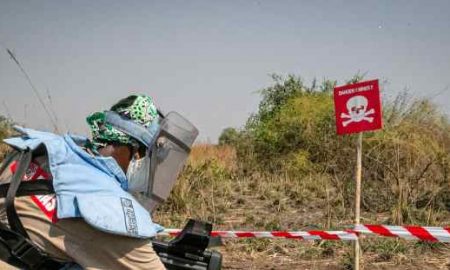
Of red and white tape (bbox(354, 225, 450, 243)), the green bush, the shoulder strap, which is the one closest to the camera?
the shoulder strap

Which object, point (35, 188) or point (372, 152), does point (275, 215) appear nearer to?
point (372, 152)

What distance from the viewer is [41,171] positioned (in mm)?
2016

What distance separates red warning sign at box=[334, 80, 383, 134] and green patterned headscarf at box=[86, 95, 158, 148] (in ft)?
9.05

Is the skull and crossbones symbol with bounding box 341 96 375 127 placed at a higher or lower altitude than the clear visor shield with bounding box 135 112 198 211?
higher

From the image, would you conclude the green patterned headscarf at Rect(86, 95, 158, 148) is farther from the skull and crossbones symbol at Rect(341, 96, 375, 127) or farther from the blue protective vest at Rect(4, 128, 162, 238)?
the skull and crossbones symbol at Rect(341, 96, 375, 127)

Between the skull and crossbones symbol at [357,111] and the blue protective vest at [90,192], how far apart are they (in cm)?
304

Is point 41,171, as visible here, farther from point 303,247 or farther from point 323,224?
point 323,224

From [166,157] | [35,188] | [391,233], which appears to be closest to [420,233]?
[391,233]

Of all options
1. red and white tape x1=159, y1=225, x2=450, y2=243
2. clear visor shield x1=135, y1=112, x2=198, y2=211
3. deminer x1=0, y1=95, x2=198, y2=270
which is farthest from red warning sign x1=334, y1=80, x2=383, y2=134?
deminer x1=0, y1=95, x2=198, y2=270

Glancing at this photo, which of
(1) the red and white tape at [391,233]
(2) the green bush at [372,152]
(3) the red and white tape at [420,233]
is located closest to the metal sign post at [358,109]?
(1) the red and white tape at [391,233]

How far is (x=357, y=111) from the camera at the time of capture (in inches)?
187

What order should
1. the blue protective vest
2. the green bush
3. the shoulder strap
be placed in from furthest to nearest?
the green bush < the shoulder strap < the blue protective vest

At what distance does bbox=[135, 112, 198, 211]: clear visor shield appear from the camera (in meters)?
2.28

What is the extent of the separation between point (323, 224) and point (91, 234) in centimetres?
494
